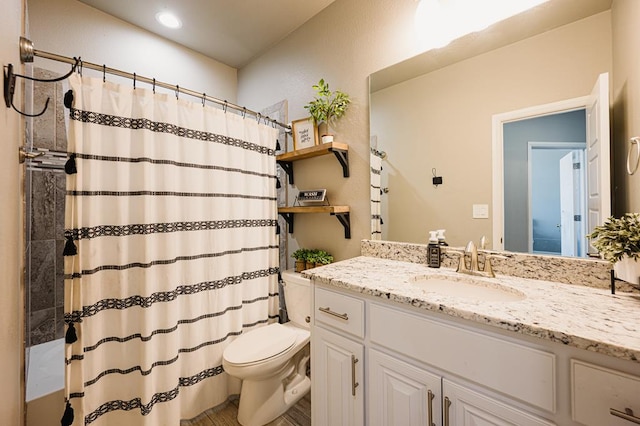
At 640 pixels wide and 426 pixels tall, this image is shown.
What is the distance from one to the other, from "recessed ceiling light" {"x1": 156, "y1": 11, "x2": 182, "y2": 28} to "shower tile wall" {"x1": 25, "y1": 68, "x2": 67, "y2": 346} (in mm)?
844

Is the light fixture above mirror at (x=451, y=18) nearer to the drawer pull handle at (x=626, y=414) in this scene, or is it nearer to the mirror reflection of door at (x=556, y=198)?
the mirror reflection of door at (x=556, y=198)

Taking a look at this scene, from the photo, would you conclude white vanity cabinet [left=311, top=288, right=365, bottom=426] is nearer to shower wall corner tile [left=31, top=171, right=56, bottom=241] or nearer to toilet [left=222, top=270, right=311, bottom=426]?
toilet [left=222, top=270, right=311, bottom=426]

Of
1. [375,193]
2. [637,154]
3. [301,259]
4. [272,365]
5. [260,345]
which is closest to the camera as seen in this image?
[637,154]

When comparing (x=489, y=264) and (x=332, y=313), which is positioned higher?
(x=489, y=264)

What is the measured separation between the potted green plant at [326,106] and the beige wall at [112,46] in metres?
1.33

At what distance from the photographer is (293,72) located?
2.19 meters

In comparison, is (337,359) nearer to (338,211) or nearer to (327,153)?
(338,211)

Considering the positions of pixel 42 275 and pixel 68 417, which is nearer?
pixel 68 417

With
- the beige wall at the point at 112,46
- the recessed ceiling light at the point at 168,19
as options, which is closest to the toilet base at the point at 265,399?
the beige wall at the point at 112,46

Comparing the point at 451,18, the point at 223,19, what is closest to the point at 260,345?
the point at 451,18

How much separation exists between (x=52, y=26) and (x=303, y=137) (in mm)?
1843

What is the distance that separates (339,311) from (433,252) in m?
0.60

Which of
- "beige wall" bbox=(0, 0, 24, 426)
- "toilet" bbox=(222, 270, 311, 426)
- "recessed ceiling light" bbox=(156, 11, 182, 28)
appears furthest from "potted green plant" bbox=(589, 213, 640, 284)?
"recessed ceiling light" bbox=(156, 11, 182, 28)

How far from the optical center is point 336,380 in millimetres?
1157
